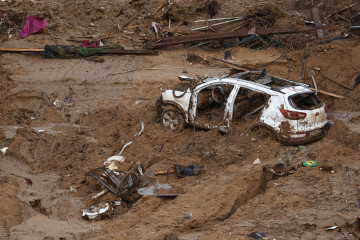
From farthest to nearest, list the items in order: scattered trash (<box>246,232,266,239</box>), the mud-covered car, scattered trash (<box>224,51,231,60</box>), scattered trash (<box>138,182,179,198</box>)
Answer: scattered trash (<box>224,51,231,60</box>)
the mud-covered car
scattered trash (<box>138,182,179,198</box>)
scattered trash (<box>246,232,266,239</box>)

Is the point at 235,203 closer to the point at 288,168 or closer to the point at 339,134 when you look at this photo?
the point at 288,168

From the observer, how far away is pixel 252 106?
11.9 metres

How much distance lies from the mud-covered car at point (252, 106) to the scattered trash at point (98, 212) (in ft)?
11.2

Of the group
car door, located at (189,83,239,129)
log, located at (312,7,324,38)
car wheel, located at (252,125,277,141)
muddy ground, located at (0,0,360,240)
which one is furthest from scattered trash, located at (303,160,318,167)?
log, located at (312,7,324,38)

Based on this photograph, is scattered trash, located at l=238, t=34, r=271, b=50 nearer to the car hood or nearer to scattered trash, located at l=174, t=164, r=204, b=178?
the car hood

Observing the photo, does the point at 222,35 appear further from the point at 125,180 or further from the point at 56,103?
the point at 125,180

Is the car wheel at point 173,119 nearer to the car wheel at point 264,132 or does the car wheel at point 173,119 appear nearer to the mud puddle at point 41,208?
the car wheel at point 264,132

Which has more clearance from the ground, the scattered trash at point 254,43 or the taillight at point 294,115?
the taillight at point 294,115

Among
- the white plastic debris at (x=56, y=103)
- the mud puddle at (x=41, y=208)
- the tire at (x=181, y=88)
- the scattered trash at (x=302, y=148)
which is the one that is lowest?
the white plastic debris at (x=56, y=103)

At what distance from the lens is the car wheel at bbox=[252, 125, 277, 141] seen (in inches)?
438

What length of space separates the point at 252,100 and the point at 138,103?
4567 mm

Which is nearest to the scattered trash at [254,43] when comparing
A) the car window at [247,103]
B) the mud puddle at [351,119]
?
the mud puddle at [351,119]

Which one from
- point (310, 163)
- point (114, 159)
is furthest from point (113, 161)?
point (310, 163)

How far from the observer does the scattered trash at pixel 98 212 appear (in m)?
9.55
